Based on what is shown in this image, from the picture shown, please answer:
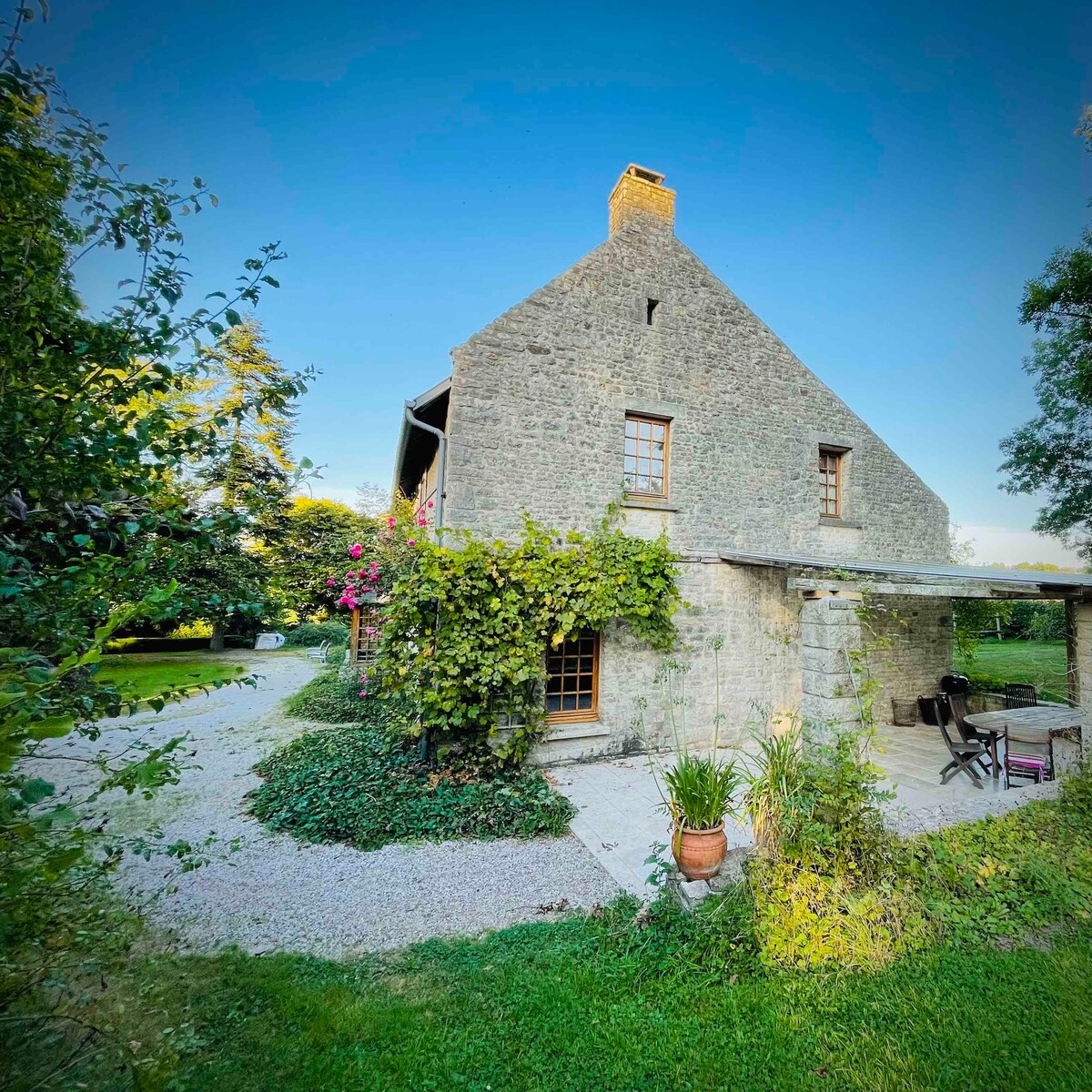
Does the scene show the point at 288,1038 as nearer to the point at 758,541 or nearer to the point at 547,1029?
the point at 547,1029

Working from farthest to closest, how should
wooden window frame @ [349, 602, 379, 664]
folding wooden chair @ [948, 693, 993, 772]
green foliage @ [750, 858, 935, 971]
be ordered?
1. wooden window frame @ [349, 602, 379, 664]
2. folding wooden chair @ [948, 693, 993, 772]
3. green foliage @ [750, 858, 935, 971]

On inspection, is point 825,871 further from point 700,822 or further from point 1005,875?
point 1005,875

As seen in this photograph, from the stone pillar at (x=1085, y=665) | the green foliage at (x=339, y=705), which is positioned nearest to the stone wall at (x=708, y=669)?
the stone pillar at (x=1085, y=665)

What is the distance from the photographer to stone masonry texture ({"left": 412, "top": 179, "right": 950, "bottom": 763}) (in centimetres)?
686

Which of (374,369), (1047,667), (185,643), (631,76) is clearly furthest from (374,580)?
(1047,667)

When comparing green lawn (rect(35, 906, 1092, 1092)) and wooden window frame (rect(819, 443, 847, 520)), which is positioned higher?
wooden window frame (rect(819, 443, 847, 520))

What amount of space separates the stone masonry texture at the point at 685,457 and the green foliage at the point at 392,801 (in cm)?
128

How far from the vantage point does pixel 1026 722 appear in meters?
5.79

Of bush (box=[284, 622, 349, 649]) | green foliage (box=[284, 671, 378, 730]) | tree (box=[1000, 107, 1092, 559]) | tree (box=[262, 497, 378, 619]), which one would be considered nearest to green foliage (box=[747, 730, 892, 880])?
green foliage (box=[284, 671, 378, 730])

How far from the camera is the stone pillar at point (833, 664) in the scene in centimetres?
489

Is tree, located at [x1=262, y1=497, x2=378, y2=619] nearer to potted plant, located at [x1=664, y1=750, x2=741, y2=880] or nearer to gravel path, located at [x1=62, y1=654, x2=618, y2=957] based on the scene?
gravel path, located at [x1=62, y1=654, x2=618, y2=957]

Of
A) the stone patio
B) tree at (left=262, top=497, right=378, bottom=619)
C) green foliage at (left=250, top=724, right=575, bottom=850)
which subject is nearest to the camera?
the stone patio

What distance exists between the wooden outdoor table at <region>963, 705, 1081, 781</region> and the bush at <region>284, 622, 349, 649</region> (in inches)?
889

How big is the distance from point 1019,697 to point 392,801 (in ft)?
31.9
